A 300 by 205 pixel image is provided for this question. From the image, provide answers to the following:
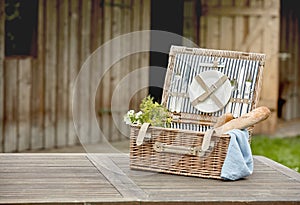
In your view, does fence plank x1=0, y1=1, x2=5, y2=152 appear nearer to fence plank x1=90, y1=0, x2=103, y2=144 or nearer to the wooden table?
fence plank x1=90, y1=0, x2=103, y2=144

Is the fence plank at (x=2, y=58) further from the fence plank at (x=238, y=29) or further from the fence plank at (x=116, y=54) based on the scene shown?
the fence plank at (x=238, y=29)

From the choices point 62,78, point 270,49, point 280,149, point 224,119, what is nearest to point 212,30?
point 270,49

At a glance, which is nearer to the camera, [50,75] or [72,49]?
[50,75]

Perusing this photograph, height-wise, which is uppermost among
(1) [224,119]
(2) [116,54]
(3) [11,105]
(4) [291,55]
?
(1) [224,119]

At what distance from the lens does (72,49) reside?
30.3 feet

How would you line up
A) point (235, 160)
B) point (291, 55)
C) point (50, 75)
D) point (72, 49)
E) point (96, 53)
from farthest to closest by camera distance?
point (291, 55)
point (96, 53)
point (72, 49)
point (50, 75)
point (235, 160)

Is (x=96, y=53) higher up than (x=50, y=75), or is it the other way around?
(x=96, y=53)

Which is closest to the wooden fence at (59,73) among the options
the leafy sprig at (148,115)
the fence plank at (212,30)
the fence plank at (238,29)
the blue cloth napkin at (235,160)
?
the fence plank at (212,30)

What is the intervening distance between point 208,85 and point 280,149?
5.53 m

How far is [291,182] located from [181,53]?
3.55 ft

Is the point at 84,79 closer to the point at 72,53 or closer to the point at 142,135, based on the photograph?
the point at 72,53

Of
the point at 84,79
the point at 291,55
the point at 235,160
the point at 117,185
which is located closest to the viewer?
the point at 117,185

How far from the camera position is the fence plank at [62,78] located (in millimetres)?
9070

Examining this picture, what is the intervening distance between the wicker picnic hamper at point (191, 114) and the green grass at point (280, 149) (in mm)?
4056
